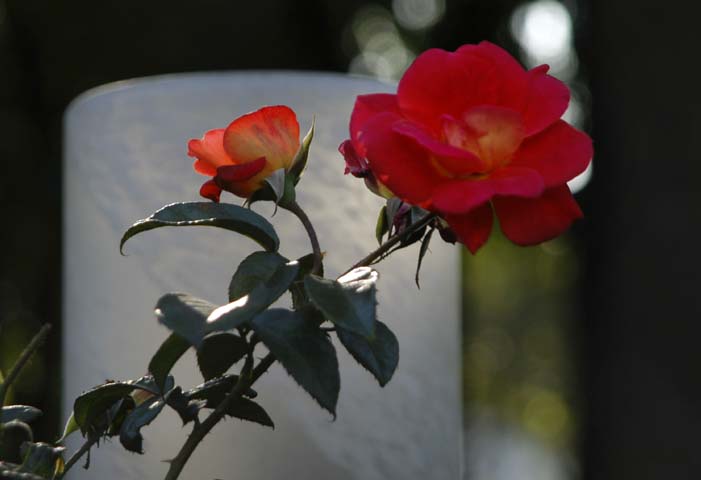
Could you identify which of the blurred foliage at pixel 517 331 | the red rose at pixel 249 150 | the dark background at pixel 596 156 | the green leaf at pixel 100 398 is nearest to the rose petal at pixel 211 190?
the red rose at pixel 249 150

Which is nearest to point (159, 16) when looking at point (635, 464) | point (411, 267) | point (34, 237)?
point (34, 237)

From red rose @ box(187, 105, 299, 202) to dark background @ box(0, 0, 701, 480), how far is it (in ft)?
3.49

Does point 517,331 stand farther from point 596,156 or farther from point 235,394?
point 235,394

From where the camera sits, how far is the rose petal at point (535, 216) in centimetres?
39

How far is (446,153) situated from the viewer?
1.26 ft

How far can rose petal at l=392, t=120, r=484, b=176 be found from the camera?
1.26 feet

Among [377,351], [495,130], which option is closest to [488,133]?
[495,130]

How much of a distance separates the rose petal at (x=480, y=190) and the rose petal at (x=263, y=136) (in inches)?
3.7

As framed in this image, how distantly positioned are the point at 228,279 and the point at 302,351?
25 centimetres

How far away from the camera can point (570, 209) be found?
0.40 m

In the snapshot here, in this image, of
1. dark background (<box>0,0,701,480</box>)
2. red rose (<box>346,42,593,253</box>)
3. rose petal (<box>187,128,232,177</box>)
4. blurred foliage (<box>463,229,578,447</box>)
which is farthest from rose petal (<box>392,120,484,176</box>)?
blurred foliage (<box>463,229,578,447</box>)

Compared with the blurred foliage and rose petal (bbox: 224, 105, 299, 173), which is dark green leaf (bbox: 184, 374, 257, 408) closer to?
rose petal (bbox: 224, 105, 299, 173)

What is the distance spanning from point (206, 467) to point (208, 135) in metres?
0.26

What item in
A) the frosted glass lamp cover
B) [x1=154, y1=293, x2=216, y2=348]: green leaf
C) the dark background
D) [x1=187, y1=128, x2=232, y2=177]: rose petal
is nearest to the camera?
[x1=154, y1=293, x2=216, y2=348]: green leaf
